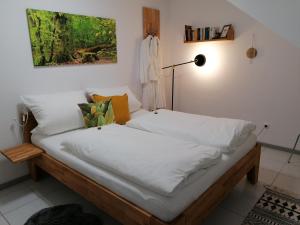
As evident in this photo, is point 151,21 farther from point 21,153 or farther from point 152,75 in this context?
point 21,153

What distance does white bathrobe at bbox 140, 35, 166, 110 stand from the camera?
348 cm

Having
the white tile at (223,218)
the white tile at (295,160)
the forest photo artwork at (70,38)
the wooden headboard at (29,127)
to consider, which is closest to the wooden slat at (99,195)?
the wooden headboard at (29,127)

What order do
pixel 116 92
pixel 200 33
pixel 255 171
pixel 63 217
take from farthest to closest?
pixel 200 33 → pixel 116 92 → pixel 255 171 → pixel 63 217

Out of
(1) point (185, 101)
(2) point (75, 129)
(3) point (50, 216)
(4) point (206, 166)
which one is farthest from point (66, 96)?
(1) point (185, 101)

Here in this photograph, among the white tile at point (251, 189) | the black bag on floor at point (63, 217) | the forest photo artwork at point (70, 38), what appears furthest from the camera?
the forest photo artwork at point (70, 38)

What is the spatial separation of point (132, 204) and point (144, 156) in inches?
12.5

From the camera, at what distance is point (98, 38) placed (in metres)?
2.93

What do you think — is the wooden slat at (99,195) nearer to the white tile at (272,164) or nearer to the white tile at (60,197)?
the white tile at (60,197)

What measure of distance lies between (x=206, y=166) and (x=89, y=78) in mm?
1932

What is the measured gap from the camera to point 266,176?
2514mm

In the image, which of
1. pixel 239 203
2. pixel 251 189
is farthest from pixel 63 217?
pixel 251 189

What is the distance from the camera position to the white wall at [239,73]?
2.96 meters

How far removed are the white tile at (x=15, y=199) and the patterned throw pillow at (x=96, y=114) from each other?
846mm

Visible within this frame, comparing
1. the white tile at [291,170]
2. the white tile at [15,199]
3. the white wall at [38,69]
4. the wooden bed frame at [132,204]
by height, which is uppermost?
the white wall at [38,69]
